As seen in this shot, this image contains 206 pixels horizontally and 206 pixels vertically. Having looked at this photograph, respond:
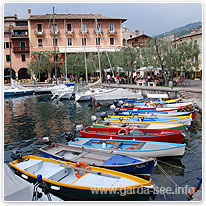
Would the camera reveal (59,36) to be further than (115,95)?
Yes

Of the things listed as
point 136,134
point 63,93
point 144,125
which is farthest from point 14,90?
point 136,134

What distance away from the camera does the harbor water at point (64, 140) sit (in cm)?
785

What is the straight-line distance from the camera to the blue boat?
24.3 feet

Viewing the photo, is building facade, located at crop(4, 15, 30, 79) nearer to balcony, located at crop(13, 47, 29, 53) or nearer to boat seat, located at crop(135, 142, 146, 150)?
balcony, located at crop(13, 47, 29, 53)

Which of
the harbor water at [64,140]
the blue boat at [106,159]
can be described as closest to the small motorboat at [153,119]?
the harbor water at [64,140]

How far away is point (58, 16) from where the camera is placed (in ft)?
165

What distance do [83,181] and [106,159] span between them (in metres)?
1.66

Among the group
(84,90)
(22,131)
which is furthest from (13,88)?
(22,131)

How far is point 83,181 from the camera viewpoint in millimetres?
6668

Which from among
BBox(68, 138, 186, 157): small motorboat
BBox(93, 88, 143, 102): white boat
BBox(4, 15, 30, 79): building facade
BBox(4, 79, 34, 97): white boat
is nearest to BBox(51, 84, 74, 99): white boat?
BBox(93, 88, 143, 102): white boat

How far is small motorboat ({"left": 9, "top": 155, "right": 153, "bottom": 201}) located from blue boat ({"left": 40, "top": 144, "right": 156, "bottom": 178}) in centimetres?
48

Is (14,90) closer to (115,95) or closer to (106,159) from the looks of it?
(115,95)

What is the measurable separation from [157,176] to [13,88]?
33.2m

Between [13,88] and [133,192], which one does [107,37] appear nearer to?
[13,88]
